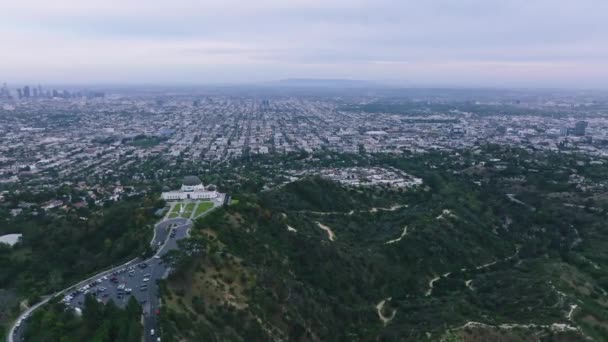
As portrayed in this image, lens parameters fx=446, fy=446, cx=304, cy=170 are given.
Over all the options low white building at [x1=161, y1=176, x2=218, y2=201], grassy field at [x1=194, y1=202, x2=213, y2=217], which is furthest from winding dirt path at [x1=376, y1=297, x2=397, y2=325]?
low white building at [x1=161, y1=176, x2=218, y2=201]

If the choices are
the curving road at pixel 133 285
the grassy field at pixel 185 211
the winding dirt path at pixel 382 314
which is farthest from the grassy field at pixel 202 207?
the winding dirt path at pixel 382 314

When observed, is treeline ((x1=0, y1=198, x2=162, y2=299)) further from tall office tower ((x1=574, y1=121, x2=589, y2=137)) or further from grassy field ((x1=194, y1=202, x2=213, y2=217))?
tall office tower ((x1=574, y1=121, x2=589, y2=137))

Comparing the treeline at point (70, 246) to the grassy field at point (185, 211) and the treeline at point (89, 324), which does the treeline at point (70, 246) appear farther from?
the treeline at point (89, 324)

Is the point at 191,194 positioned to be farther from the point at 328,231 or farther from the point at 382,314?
the point at 382,314

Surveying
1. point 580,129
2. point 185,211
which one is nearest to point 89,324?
point 185,211

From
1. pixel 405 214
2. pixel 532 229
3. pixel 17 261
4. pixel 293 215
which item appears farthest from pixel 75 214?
pixel 532 229

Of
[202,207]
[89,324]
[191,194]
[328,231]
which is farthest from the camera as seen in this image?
[328,231]
